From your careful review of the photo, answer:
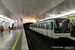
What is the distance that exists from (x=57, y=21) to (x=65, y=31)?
154cm

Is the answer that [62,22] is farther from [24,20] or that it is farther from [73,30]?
[24,20]

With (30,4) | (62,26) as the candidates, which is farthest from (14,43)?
(30,4)

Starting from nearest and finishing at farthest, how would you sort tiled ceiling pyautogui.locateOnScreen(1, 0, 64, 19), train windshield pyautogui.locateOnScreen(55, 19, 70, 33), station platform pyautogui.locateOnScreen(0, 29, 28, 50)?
1. station platform pyautogui.locateOnScreen(0, 29, 28, 50)
2. train windshield pyautogui.locateOnScreen(55, 19, 70, 33)
3. tiled ceiling pyautogui.locateOnScreen(1, 0, 64, 19)

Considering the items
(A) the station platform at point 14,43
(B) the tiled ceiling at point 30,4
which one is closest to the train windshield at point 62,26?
(B) the tiled ceiling at point 30,4

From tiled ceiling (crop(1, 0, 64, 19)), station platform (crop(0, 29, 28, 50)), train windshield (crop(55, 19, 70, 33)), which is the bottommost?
station platform (crop(0, 29, 28, 50))

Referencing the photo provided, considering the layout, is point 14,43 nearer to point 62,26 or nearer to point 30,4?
point 62,26

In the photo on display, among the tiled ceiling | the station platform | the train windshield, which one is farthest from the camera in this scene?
the tiled ceiling

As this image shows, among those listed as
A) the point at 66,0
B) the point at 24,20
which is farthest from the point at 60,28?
the point at 24,20

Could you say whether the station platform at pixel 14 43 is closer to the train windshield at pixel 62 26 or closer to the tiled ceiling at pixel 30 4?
the train windshield at pixel 62 26

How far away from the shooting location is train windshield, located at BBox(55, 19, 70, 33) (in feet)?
33.4

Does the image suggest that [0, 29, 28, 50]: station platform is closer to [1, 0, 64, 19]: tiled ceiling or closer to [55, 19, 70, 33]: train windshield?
[55, 19, 70, 33]: train windshield

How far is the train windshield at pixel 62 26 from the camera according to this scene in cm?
1018

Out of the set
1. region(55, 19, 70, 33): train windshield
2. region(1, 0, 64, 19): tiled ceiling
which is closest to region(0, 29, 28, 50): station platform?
region(55, 19, 70, 33): train windshield

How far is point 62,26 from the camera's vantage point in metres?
10.4
